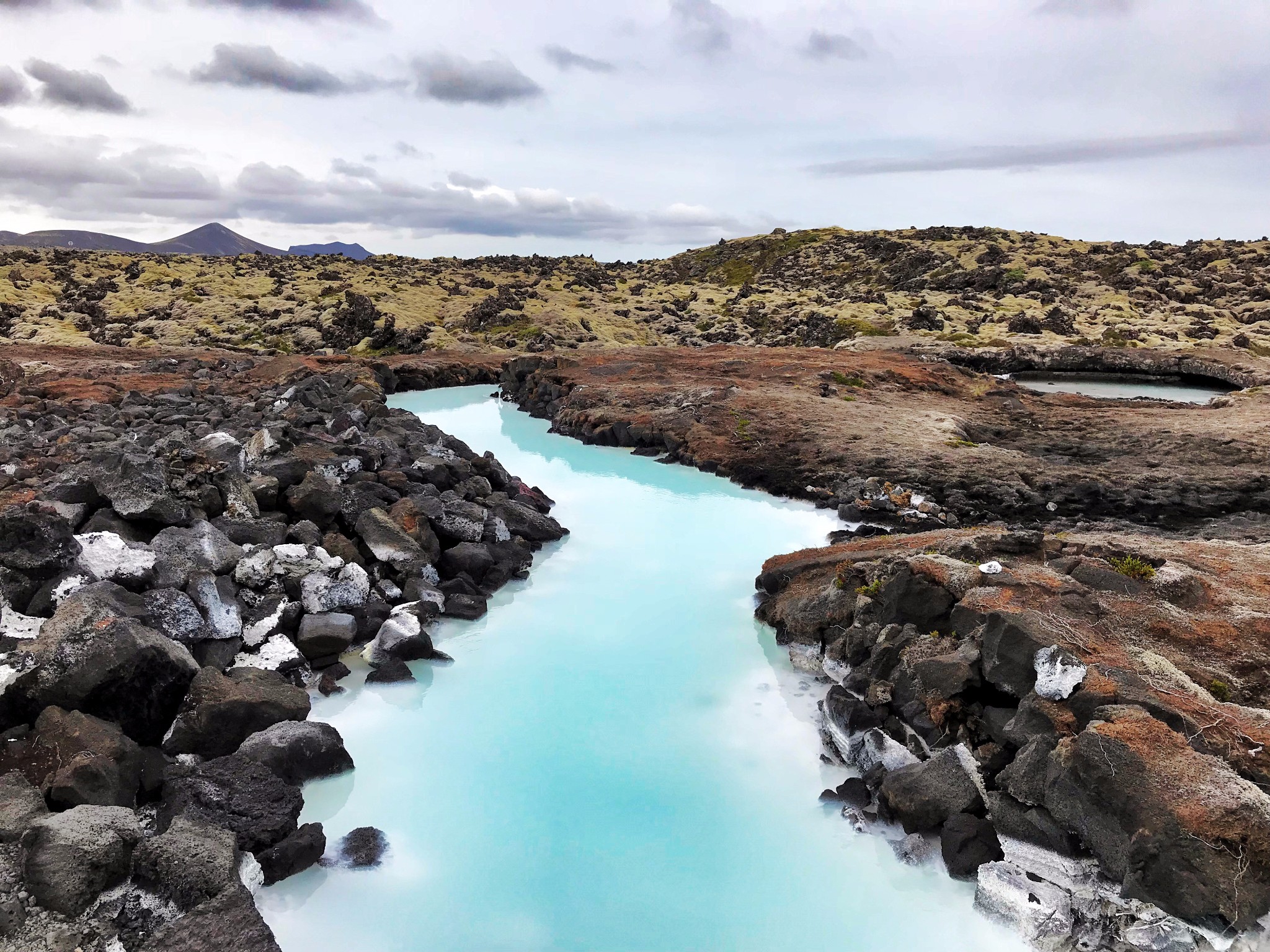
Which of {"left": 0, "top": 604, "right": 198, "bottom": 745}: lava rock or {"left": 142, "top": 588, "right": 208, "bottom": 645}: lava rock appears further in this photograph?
{"left": 142, "top": 588, "right": 208, "bottom": 645}: lava rock

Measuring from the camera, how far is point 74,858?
8.36 meters

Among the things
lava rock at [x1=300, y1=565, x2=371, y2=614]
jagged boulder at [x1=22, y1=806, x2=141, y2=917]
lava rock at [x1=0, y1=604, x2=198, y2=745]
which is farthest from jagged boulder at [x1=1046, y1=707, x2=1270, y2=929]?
lava rock at [x1=300, y1=565, x2=371, y2=614]

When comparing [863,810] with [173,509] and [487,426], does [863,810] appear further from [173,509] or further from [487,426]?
[487,426]

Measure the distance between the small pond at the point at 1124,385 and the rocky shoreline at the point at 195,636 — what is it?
52.3m

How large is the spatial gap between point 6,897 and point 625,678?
1055 cm

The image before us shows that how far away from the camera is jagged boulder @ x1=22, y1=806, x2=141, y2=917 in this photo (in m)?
8.22

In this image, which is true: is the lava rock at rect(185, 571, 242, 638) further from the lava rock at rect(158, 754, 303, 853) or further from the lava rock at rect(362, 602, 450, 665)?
the lava rock at rect(158, 754, 303, 853)

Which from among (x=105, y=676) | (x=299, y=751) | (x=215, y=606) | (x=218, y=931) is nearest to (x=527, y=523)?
(x=215, y=606)

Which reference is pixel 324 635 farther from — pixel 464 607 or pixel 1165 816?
pixel 1165 816

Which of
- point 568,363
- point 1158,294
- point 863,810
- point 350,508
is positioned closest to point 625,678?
point 863,810

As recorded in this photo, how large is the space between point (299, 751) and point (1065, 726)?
11600 millimetres

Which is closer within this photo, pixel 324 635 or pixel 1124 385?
pixel 324 635

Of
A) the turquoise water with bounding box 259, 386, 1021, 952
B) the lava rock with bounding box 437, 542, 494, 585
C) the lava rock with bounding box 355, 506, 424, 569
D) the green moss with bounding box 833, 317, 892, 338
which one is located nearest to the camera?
the turquoise water with bounding box 259, 386, 1021, 952

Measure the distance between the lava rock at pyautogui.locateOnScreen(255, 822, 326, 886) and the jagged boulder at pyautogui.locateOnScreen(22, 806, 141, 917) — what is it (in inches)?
69.1
